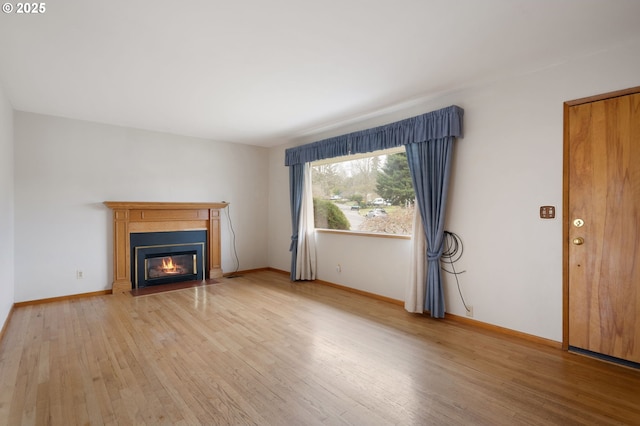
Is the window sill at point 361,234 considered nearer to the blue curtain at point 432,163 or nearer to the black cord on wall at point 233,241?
the blue curtain at point 432,163

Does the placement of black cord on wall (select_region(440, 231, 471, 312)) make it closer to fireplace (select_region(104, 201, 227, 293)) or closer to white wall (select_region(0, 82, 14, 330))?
fireplace (select_region(104, 201, 227, 293))

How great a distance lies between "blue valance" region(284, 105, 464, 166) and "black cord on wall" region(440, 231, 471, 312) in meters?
1.12

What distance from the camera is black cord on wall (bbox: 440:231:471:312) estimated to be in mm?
3398

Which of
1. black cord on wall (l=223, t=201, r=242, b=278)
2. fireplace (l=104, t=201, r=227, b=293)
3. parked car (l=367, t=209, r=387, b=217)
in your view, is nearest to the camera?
parked car (l=367, t=209, r=387, b=217)

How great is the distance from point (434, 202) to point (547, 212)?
1.03 metres

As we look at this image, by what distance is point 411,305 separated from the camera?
363 centimetres

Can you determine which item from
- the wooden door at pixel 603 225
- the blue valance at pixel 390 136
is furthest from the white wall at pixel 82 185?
the wooden door at pixel 603 225

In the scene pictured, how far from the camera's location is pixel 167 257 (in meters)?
5.20

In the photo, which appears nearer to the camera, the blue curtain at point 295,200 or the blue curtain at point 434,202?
the blue curtain at point 434,202

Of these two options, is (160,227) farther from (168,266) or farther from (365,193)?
(365,193)

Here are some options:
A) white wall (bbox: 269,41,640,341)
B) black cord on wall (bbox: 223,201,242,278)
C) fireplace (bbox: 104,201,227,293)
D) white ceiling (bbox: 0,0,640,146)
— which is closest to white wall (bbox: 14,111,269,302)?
fireplace (bbox: 104,201,227,293)

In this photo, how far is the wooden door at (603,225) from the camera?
2.41m

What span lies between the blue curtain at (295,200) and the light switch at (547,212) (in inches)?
137

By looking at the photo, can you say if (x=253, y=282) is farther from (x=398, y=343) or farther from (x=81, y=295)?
(x=398, y=343)
